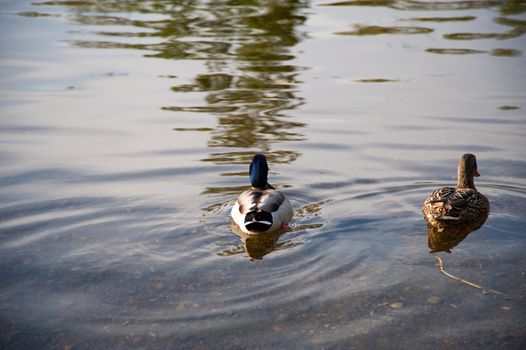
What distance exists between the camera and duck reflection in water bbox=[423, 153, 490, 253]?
27.6 ft

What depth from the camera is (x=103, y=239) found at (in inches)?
321

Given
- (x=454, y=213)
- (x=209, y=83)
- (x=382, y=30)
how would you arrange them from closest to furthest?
(x=454, y=213) < (x=209, y=83) < (x=382, y=30)

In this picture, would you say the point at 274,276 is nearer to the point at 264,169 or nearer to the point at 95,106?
the point at 264,169

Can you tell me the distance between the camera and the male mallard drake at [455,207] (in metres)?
8.49

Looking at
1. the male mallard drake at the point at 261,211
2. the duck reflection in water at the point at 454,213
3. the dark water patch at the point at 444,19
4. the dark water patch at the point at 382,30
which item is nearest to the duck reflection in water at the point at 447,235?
the duck reflection in water at the point at 454,213

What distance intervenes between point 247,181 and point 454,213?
9.55ft

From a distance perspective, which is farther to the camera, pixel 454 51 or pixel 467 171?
pixel 454 51

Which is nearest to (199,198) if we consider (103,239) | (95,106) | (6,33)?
(103,239)

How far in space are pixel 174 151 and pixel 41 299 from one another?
5062mm

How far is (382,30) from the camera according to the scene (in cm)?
2016

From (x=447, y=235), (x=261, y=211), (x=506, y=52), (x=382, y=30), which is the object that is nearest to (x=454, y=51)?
(x=506, y=52)

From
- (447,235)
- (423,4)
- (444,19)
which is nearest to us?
(447,235)

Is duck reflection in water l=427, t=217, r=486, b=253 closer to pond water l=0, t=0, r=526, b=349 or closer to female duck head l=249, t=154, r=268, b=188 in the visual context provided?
pond water l=0, t=0, r=526, b=349

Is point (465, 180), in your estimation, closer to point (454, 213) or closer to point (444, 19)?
point (454, 213)
